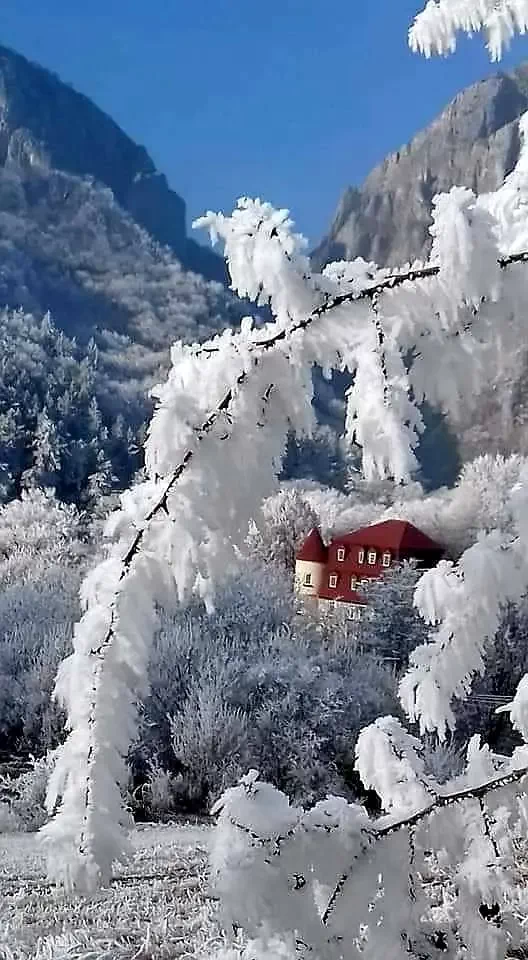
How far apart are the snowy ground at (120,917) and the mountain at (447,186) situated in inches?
113

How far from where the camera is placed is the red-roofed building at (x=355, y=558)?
4.49m

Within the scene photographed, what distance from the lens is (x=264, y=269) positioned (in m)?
0.47

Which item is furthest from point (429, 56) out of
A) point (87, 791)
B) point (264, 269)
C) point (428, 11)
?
point (87, 791)

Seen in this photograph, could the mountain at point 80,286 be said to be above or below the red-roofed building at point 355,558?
above

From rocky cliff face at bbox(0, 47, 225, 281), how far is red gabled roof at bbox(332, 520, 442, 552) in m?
2.66

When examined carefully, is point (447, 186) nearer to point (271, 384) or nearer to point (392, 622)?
point (392, 622)

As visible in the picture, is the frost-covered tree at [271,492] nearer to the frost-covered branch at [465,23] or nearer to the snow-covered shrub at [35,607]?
the frost-covered branch at [465,23]

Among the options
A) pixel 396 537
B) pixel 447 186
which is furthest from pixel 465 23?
pixel 396 537

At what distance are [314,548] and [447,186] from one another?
1.98 m

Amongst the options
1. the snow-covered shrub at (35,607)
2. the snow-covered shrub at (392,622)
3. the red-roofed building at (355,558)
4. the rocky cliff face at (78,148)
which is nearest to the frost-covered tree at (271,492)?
the snow-covered shrub at (35,607)

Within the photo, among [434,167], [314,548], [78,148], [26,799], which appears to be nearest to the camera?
[26,799]

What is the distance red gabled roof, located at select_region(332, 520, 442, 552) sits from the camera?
450 cm

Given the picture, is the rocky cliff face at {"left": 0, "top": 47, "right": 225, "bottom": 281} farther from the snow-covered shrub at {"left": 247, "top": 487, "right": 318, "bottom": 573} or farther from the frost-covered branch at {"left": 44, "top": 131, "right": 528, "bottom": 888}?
the frost-covered branch at {"left": 44, "top": 131, "right": 528, "bottom": 888}

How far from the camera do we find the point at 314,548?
4.86 m
